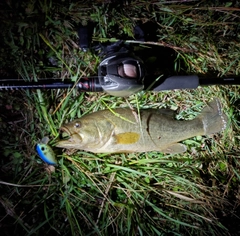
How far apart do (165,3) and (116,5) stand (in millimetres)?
535

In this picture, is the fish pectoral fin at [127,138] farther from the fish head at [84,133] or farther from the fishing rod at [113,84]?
the fishing rod at [113,84]

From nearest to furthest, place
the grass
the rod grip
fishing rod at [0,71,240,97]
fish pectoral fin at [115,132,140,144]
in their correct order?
fishing rod at [0,71,240,97] → the rod grip → fish pectoral fin at [115,132,140,144] → the grass

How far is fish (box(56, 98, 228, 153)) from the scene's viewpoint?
8.18ft

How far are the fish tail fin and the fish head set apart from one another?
1.09m

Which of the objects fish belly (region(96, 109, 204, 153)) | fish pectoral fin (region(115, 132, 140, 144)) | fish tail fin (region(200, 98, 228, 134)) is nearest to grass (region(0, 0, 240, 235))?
fish tail fin (region(200, 98, 228, 134))

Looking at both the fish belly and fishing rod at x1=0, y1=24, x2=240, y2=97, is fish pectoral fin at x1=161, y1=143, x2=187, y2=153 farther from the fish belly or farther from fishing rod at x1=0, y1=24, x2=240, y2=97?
fishing rod at x1=0, y1=24, x2=240, y2=97

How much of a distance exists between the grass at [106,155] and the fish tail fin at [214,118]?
81 mm

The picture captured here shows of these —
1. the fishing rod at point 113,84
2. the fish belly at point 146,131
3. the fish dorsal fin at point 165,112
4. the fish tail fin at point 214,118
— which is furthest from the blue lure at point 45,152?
the fish tail fin at point 214,118

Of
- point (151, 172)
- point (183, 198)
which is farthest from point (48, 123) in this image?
point (183, 198)

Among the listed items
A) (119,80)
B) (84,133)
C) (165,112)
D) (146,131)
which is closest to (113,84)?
(119,80)

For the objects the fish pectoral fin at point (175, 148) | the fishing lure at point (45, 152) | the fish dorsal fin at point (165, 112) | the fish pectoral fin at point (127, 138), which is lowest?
the fish pectoral fin at point (175, 148)

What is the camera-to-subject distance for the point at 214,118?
2766mm

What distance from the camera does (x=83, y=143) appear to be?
249cm

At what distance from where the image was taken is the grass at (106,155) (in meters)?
2.70
